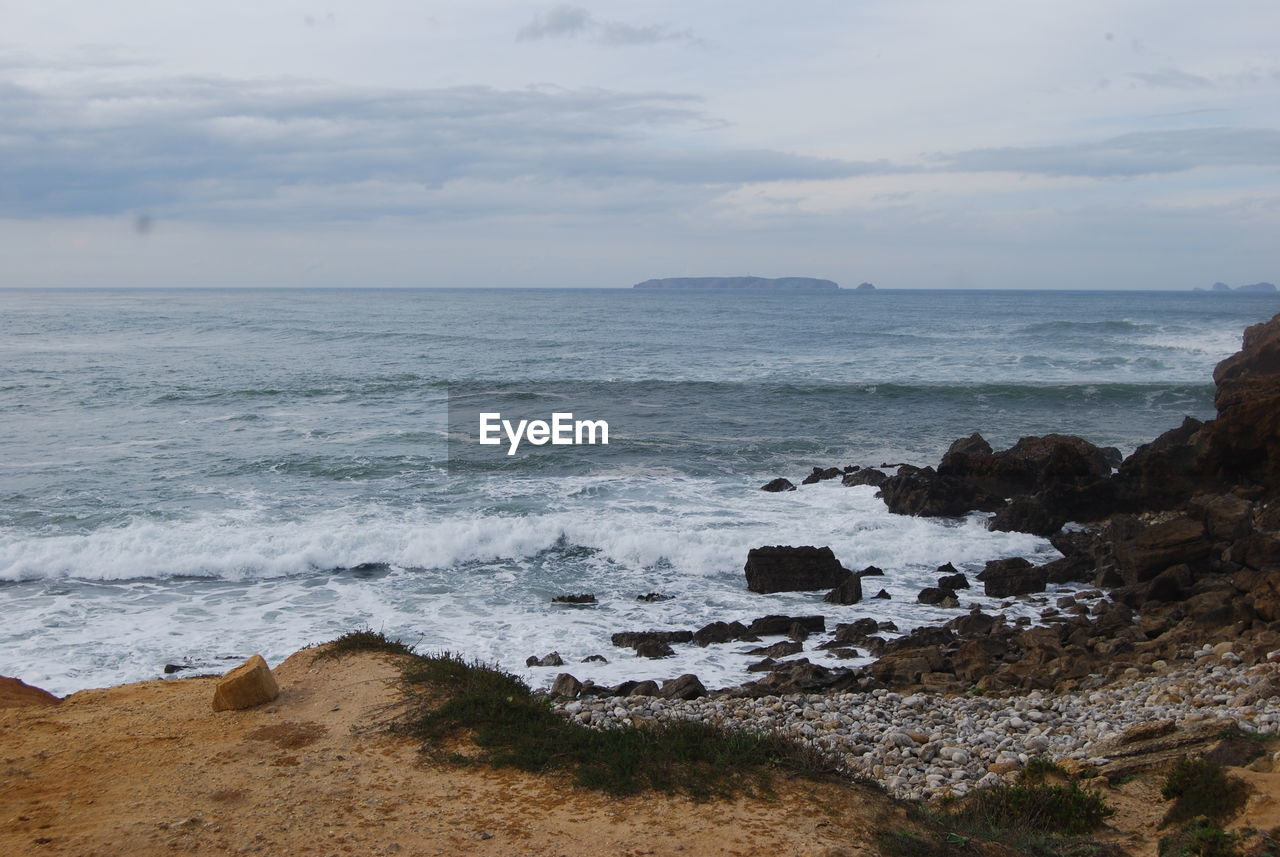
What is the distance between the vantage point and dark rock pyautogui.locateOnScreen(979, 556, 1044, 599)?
1559 cm

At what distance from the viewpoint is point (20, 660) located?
42.0 feet

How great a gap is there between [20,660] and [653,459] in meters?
16.5

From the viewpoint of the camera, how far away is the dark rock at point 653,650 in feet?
42.3

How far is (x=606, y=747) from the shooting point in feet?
25.1

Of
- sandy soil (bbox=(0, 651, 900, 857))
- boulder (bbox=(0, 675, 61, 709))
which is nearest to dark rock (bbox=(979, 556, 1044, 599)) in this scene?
sandy soil (bbox=(0, 651, 900, 857))

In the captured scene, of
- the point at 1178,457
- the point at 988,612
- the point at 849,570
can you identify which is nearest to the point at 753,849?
the point at 988,612

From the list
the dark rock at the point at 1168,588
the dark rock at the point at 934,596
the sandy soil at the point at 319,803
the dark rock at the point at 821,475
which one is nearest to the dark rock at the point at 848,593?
the dark rock at the point at 934,596

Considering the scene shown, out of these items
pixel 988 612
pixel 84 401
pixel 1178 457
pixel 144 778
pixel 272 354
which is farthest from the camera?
pixel 272 354

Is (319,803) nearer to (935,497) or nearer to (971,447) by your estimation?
(935,497)

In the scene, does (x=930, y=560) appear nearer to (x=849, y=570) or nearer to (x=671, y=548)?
(x=849, y=570)

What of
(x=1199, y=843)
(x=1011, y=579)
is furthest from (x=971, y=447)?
(x=1199, y=843)

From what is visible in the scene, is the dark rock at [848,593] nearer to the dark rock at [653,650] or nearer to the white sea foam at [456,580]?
the white sea foam at [456,580]

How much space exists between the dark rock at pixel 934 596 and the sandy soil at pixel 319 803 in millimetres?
8619

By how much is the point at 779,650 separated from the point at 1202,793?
6370 mm
